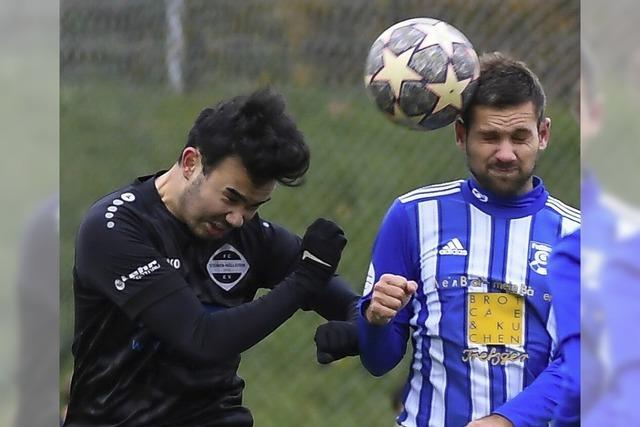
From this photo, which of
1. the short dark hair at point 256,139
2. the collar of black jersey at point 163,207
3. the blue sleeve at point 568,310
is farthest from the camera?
the collar of black jersey at point 163,207

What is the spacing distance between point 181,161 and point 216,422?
2.73 ft

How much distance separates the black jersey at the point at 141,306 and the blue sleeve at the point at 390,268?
41 cm

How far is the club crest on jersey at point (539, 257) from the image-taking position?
3.66 metres

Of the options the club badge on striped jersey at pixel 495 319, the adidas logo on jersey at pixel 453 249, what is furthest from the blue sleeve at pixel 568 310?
the adidas logo on jersey at pixel 453 249

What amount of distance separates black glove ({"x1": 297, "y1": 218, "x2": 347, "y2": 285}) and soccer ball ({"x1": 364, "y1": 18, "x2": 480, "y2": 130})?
46cm

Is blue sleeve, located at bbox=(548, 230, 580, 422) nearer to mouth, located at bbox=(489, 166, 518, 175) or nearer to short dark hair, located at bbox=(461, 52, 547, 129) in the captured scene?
mouth, located at bbox=(489, 166, 518, 175)

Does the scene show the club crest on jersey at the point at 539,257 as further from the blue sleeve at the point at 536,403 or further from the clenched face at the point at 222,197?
the clenched face at the point at 222,197

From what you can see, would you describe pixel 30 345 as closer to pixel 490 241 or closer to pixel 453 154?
pixel 490 241

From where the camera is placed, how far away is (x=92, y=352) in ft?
12.4

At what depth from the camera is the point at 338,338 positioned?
3814 millimetres

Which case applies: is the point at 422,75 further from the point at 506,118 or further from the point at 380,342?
the point at 380,342

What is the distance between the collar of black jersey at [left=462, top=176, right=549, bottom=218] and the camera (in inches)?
147

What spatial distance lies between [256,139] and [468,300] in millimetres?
806

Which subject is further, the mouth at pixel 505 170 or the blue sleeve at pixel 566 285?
the mouth at pixel 505 170
